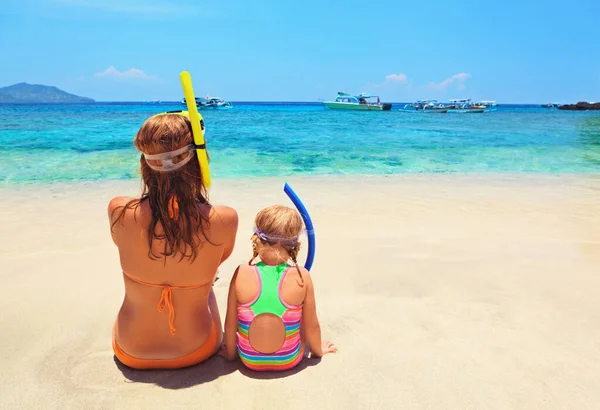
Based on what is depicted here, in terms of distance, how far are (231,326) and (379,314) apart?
113cm

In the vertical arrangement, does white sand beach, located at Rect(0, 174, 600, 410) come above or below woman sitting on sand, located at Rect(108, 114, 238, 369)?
below

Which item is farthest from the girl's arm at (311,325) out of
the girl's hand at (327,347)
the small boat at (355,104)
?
the small boat at (355,104)

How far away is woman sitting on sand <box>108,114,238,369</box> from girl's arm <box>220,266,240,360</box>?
0.35ft

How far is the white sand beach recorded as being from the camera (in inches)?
82.5

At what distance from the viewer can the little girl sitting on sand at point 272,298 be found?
81.8 inches

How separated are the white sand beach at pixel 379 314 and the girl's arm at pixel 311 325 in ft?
0.21

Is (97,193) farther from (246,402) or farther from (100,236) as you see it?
(246,402)

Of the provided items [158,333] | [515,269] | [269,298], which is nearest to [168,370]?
[158,333]

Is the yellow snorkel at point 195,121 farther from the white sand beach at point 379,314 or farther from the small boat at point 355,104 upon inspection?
the small boat at point 355,104

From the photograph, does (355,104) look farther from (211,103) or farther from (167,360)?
(167,360)

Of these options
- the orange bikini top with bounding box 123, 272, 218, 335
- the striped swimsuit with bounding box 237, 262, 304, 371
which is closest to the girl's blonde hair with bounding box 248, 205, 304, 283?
the striped swimsuit with bounding box 237, 262, 304, 371

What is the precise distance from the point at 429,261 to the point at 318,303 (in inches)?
48.6

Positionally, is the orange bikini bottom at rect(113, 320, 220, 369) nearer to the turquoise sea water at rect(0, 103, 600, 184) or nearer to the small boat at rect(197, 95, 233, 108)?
the turquoise sea water at rect(0, 103, 600, 184)

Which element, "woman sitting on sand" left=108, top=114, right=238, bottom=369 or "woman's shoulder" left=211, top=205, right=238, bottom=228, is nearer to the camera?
"woman sitting on sand" left=108, top=114, right=238, bottom=369
